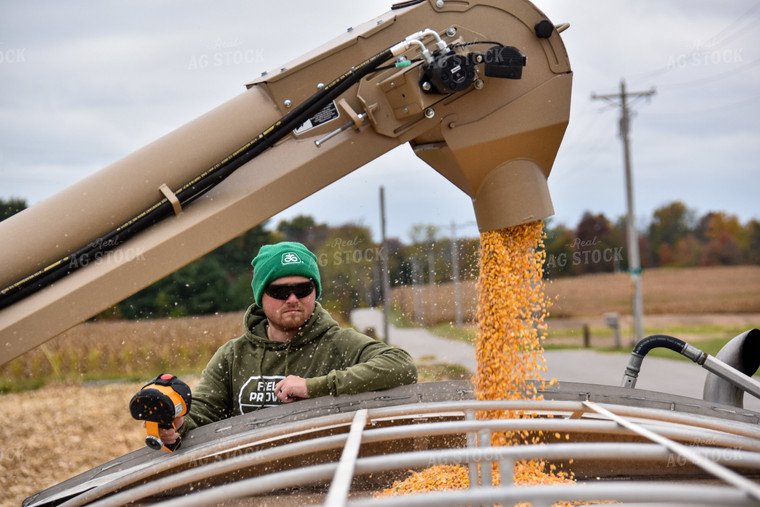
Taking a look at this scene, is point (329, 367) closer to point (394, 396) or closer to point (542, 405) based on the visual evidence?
point (394, 396)

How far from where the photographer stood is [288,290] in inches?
108

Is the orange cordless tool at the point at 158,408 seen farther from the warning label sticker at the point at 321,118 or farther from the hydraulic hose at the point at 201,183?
the warning label sticker at the point at 321,118

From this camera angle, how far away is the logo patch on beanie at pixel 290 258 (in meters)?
2.76

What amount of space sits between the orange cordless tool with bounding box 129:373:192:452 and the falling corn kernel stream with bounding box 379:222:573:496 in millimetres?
936

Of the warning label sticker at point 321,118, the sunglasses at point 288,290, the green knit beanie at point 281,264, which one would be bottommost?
the sunglasses at point 288,290

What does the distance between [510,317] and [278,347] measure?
933 millimetres

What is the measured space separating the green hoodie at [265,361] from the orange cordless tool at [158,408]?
0.61 meters

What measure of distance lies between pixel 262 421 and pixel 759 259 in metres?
31.6

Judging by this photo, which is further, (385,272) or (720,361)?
(385,272)

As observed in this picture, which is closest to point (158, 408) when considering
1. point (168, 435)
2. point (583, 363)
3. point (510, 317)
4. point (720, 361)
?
point (168, 435)

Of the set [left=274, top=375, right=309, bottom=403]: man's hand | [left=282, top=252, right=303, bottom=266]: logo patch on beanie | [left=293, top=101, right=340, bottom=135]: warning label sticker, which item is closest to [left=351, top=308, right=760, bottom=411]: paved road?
[left=282, top=252, right=303, bottom=266]: logo patch on beanie

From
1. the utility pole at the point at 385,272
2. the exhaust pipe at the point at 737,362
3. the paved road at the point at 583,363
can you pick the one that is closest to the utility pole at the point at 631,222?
the paved road at the point at 583,363

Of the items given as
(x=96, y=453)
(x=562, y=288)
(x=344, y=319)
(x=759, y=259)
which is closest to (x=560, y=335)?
(x=562, y=288)

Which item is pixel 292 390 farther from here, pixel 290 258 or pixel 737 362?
pixel 737 362
